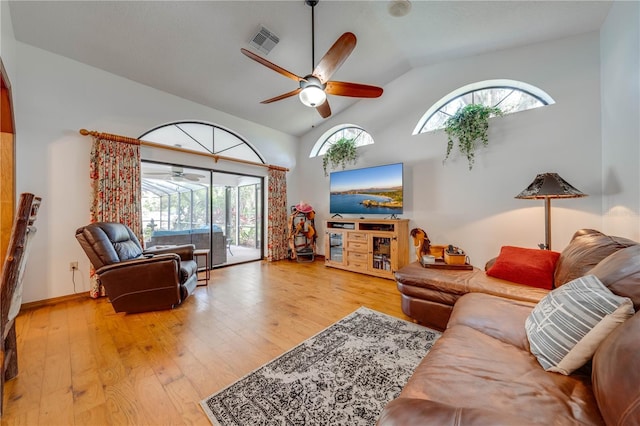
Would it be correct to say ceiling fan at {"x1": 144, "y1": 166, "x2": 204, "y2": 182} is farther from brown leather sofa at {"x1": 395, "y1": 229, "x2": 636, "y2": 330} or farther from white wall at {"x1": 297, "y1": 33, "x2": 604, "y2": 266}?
brown leather sofa at {"x1": 395, "y1": 229, "x2": 636, "y2": 330}

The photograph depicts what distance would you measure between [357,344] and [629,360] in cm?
152

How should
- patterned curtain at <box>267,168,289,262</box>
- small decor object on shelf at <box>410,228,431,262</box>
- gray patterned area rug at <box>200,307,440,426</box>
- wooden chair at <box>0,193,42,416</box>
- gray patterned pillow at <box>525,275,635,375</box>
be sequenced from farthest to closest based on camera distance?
patterned curtain at <box>267,168,289,262</box>
small decor object on shelf at <box>410,228,431,262</box>
gray patterned area rug at <box>200,307,440,426</box>
wooden chair at <box>0,193,42,416</box>
gray patterned pillow at <box>525,275,635,375</box>

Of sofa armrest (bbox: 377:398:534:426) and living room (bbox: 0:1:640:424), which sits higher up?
living room (bbox: 0:1:640:424)

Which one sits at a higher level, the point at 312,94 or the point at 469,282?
the point at 312,94

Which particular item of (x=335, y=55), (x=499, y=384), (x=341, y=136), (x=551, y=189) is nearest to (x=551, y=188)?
(x=551, y=189)

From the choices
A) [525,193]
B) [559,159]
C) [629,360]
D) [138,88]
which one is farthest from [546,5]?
[138,88]

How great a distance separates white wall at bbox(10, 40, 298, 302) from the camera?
103 inches

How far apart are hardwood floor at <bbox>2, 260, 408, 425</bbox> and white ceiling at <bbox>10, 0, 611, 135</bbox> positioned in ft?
9.87

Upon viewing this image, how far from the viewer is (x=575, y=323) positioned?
3.18 feet

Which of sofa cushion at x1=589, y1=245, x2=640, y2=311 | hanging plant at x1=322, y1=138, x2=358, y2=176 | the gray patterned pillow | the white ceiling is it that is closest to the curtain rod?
the white ceiling

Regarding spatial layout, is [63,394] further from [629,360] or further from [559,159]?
[559,159]

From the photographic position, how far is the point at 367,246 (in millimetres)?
3910

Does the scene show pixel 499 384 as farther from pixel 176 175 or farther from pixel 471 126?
pixel 176 175

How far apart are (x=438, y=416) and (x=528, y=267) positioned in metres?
1.98
